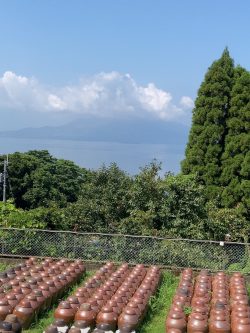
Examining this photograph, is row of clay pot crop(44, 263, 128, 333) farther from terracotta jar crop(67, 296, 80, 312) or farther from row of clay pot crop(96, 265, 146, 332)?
row of clay pot crop(96, 265, 146, 332)

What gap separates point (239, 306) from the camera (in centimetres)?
782

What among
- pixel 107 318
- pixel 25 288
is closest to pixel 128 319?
pixel 107 318

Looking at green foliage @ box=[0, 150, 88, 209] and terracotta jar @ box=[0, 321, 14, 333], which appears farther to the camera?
green foliage @ box=[0, 150, 88, 209]

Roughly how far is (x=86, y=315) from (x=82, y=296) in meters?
1.15

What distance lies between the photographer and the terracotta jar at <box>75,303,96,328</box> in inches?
282

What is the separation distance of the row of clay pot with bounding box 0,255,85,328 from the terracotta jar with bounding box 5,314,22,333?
492mm

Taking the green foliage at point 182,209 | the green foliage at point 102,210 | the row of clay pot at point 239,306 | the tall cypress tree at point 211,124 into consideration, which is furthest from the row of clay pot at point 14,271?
the tall cypress tree at point 211,124

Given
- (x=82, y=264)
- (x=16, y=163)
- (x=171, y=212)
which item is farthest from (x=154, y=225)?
(x=16, y=163)

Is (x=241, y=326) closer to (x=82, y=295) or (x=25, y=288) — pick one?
(x=82, y=295)

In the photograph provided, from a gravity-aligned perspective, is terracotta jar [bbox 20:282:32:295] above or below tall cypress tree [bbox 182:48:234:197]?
below

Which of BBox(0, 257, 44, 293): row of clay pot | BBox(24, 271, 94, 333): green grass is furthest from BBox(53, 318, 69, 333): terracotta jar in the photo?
BBox(0, 257, 44, 293): row of clay pot

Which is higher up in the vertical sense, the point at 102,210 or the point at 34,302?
the point at 102,210

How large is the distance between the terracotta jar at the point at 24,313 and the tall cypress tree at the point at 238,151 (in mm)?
11555

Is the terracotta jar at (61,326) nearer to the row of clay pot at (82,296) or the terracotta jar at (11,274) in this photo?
the row of clay pot at (82,296)
